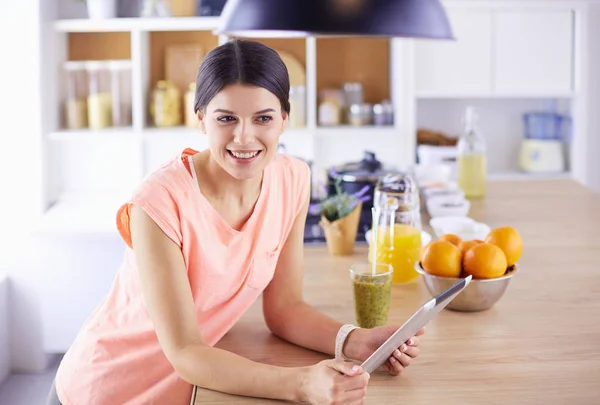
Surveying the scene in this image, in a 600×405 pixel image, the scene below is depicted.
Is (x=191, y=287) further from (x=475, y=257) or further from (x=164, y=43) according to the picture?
(x=164, y=43)

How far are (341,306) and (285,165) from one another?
13.0 inches

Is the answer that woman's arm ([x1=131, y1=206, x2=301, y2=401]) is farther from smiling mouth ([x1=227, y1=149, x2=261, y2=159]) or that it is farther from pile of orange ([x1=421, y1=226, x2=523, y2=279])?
pile of orange ([x1=421, y1=226, x2=523, y2=279])

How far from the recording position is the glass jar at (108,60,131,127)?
436 cm

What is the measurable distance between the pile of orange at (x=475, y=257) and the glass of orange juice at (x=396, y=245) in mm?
210

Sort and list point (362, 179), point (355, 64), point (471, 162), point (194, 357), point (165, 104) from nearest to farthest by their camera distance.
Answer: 1. point (194, 357)
2. point (362, 179)
3. point (471, 162)
4. point (165, 104)
5. point (355, 64)

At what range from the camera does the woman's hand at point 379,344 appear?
1366mm

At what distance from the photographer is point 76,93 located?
4379 mm

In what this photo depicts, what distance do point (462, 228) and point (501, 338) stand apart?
2.26 ft

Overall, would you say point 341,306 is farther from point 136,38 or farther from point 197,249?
point 136,38

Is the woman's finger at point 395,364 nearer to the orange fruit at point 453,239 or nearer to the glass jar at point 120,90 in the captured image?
the orange fruit at point 453,239

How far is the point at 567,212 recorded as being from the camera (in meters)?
2.80

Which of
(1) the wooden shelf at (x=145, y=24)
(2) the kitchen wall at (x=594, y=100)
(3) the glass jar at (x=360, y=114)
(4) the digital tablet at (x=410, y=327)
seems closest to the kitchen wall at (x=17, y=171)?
(1) the wooden shelf at (x=145, y=24)

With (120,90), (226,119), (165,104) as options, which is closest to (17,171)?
(120,90)

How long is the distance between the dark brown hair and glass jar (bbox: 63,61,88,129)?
9.88 ft
